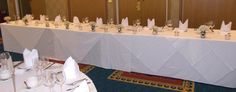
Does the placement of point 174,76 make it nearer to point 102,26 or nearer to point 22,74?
point 102,26

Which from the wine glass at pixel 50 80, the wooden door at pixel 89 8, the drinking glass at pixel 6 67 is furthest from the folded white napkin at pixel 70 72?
the wooden door at pixel 89 8

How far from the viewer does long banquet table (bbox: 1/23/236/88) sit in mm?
3902

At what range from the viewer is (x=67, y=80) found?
7.95 feet

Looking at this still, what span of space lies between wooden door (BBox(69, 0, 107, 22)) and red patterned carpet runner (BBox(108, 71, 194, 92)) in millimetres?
3474

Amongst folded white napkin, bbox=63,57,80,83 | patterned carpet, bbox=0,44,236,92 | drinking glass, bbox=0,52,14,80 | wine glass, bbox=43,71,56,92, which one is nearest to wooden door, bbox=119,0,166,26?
patterned carpet, bbox=0,44,236,92

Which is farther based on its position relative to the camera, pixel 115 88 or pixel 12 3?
pixel 12 3

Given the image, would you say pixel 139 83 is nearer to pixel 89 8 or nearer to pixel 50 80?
pixel 50 80

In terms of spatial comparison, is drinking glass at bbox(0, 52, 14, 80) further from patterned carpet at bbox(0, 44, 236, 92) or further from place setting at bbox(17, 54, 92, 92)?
patterned carpet at bbox(0, 44, 236, 92)

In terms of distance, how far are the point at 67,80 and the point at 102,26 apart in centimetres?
279

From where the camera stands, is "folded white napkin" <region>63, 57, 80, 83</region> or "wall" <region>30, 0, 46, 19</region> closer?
"folded white napkin" <region>63, 57, 80, 83</region>

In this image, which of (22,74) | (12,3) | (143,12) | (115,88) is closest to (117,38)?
(115,88)

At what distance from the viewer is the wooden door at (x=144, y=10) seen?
7007 millimetres

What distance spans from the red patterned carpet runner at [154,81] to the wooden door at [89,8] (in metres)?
3.47

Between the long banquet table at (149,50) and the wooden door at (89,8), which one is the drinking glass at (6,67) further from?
the wooden door at (89,8)
